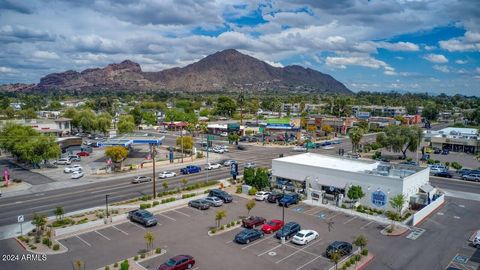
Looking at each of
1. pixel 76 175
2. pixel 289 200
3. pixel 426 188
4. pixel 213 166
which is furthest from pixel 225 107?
pixel 426 188

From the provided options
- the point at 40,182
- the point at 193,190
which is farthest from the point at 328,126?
the point at 40,182

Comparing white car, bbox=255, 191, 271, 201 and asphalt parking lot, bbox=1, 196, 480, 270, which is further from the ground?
A: white car, bbox=255, 191, 271, 201

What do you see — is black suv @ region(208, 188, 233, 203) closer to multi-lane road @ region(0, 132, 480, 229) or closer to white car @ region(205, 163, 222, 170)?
multi-lane road @ region(0, 132, 480, 229)

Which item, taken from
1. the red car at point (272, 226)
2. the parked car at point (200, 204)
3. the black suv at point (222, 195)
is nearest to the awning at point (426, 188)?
the red car at point (272, 226)

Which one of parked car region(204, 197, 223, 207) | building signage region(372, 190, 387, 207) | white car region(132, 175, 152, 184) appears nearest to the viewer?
building signage region(372, 190, 387, 207)

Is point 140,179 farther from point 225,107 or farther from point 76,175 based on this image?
point 225,107

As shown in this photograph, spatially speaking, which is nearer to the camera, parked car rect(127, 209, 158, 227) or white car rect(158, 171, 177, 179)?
parked car rect(127, 209, 158, 227)

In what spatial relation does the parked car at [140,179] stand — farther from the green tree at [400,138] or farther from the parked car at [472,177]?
the parked car at [472,177]

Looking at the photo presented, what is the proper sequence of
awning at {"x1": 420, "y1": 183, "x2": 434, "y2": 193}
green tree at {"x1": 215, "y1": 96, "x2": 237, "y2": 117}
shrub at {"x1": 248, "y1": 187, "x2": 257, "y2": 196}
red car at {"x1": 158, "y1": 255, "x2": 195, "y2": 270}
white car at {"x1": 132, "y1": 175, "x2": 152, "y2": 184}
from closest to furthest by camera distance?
1. red car at {"x1": 158, "y1": 255, "x2": 195, "y2": 270}
2. awning at {"x1": 420, "y1": 183, "x2": 434, "y2": 193}
3. shrub at {"x1": 248, "y1": 187, "x2": 257, "y2": 196}
4. white car at {"x1": 132, "y1": 175, "x2": 152, "y2": 184}
5. green tree at {"x1": 215, "y1": 96, "x2": 237, "y2": 117}

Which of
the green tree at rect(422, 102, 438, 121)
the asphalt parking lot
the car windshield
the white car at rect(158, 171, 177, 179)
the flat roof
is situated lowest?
the asphalt parking lot

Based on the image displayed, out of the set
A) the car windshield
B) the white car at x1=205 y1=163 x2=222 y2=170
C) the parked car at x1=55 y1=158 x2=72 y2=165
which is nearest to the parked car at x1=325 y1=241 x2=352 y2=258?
the car windshield
